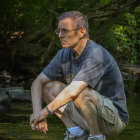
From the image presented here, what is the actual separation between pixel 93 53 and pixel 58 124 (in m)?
2.87

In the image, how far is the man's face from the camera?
370 centimetres

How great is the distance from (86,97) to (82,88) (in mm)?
82

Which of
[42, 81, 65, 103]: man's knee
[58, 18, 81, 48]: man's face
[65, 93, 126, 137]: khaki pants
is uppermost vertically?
[58, 18, 81, 48]: man's face

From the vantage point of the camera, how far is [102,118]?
3.65 meters

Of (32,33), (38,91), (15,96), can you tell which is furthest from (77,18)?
(32,33)

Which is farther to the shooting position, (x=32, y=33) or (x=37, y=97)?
(x=32, y=33)

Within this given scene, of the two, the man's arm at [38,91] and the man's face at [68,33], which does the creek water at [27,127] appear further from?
the man's face at [68,33]

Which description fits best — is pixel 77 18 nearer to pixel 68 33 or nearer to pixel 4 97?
pixel 68 33

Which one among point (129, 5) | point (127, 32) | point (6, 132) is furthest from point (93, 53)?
point (127, 32)

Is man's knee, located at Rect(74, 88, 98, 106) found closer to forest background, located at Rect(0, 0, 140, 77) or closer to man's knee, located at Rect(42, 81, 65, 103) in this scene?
man's knee, located at Rect(42, 81, 65, 103)

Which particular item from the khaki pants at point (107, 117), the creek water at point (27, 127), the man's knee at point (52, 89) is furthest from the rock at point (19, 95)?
the khaki pants at point (107, 117)

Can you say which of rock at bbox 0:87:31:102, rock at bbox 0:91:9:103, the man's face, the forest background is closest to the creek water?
rock at bbox 0:91:9:103

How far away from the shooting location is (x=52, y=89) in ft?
12.9

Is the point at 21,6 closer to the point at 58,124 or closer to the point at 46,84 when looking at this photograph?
the point at 58,124
